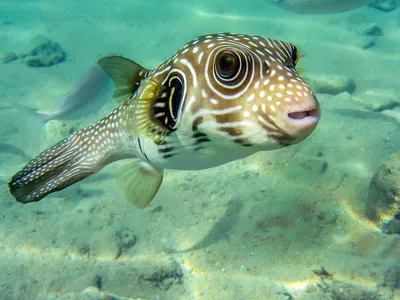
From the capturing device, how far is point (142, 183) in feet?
9.39

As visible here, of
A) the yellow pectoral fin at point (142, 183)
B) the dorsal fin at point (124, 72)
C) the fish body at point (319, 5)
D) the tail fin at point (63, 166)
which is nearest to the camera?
the dorsal fin at point (124, 72)

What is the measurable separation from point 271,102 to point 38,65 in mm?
10720

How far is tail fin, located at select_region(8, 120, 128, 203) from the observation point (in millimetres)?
2631

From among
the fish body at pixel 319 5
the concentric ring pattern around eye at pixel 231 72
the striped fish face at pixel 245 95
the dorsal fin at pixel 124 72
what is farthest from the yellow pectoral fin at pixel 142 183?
the fish body at pixel 319 5

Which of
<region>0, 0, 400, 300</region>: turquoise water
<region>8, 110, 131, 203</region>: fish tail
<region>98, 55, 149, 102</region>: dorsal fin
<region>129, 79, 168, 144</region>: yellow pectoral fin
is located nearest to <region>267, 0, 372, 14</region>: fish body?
<region>0, 0, 400, 300</region>: turquoise water

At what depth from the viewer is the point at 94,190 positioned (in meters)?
5.04

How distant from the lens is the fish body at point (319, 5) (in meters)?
5.99

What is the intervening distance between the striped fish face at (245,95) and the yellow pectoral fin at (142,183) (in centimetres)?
104

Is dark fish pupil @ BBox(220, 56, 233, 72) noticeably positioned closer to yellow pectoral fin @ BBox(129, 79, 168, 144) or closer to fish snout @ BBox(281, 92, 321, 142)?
fish snout @ BBox(281, 92, 321, 142)

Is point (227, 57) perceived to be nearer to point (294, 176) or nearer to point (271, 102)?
point (271, 102)

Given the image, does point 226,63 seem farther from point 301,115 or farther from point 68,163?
point 68,163

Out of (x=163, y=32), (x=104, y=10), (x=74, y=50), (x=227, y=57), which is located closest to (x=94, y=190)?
(x=227, y=57)

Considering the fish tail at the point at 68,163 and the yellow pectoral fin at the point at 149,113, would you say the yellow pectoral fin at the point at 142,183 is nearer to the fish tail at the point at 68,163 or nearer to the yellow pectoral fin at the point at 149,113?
→ the fish tail at the point at 68,163

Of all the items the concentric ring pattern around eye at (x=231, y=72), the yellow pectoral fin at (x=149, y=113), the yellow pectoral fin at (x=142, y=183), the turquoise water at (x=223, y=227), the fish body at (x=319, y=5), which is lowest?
the turquoise water at (x=223, y=227)
